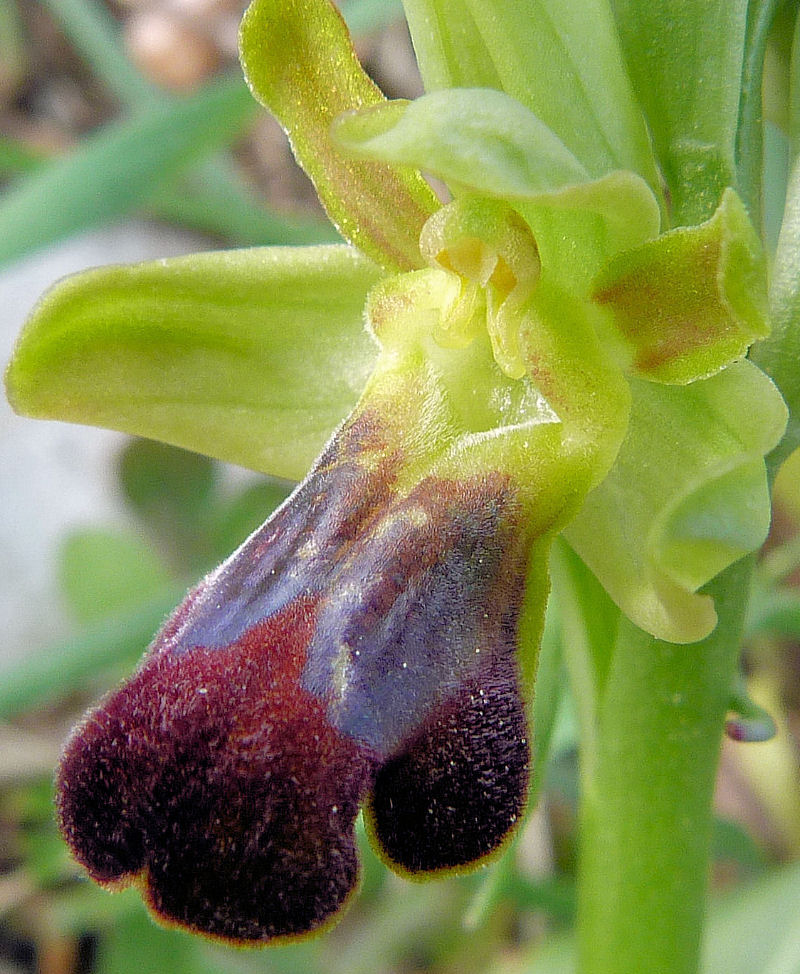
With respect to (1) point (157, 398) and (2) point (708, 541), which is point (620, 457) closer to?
(2) point (708, 541)

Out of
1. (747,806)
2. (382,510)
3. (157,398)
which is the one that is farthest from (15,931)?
(382,510)

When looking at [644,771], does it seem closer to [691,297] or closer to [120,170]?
[691,297]

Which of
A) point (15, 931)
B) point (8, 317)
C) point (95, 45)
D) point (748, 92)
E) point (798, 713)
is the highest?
point (748, 92)

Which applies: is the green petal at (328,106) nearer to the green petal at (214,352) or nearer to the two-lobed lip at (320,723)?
the green petal at (214,352)

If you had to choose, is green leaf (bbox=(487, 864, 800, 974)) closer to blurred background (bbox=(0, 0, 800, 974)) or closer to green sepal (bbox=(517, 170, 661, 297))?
blurred background (bbox=(0, 0, 800, 974))

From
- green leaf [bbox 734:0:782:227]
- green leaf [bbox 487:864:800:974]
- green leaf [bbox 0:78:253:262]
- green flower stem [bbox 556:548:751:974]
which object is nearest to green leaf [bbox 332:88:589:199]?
green leaf [bbox 734:0:782:227]

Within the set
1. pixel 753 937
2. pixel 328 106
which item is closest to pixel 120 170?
pixel 328 106
